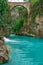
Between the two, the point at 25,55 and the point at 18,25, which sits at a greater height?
the point at 25,55

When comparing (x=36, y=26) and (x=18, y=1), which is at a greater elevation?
(x=18, y=1)

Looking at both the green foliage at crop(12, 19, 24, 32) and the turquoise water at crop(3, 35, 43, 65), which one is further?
the green foliage at crop(12, 19, 24, 32)

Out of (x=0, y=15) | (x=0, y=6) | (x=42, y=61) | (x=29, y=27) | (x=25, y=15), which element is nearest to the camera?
(x=42, y=61)

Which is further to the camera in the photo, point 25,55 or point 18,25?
point 18,25

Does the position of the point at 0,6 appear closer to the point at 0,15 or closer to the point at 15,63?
the point at 0,15

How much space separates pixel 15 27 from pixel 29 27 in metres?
5.49

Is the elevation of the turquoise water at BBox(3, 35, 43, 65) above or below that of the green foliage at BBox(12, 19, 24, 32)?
above

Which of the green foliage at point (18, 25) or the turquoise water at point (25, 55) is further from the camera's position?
the green foliage at point (18, 25)

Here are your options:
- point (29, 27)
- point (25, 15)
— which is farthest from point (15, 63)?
point (25, 15)

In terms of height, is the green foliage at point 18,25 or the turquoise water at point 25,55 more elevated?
the turquoise water at point 25,55

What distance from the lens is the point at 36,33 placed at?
162 ft

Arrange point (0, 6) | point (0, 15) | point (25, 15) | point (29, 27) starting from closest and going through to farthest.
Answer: point (0, 6)
point (0, 15)
point (29, 27)
point (25, 15)

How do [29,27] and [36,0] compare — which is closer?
[36,0]

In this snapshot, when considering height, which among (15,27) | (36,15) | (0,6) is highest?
(0,6)
